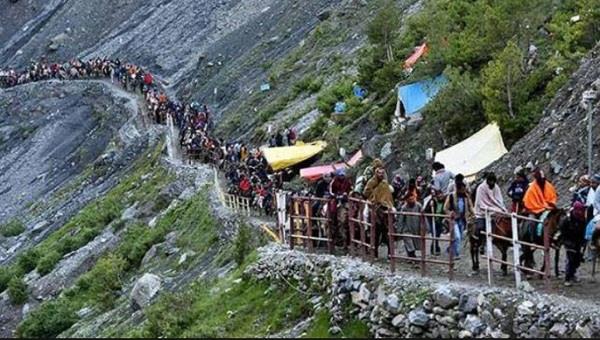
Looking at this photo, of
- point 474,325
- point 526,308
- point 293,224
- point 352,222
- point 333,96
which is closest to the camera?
point 526,308

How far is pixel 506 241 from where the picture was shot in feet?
53.9

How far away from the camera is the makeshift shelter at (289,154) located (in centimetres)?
3878

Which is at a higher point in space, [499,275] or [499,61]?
[499,61]

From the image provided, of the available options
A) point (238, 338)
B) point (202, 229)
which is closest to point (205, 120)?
point (202, 229)

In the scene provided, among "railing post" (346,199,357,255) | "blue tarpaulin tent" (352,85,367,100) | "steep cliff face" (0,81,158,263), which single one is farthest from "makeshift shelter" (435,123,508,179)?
"steep cliff face" (0,81,158,263)

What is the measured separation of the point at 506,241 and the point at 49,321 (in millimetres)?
15606

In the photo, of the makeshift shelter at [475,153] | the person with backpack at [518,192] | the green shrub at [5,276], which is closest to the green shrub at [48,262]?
the green shrub at [5,276]

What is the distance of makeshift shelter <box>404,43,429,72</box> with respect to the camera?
4281 centimetres

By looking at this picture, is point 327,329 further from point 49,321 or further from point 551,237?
point 49,321

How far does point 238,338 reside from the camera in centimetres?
1669

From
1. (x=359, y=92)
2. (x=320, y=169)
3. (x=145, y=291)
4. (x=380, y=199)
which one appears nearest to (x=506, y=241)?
(x=380, y=199)

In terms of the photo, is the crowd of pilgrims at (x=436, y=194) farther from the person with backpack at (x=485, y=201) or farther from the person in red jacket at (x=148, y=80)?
the person in red jacket at (x=148, y=80)

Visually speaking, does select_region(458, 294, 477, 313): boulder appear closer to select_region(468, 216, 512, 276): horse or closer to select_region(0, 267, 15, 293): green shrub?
select_region(468, 216, 512, 276): horse

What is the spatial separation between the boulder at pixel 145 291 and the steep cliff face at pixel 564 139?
857cm
